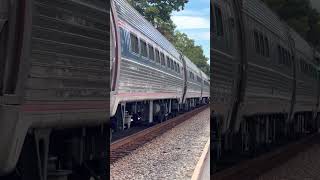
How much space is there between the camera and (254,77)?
323 centimetres

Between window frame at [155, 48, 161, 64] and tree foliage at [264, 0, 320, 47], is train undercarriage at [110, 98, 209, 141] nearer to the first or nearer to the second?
window frame at [155, 48, 161, 64]

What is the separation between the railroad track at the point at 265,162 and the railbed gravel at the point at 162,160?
1.12 m

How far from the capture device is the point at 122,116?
25.6 ft

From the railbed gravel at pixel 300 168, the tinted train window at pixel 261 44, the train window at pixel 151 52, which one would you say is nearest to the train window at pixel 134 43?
Result: the train window at pixel 151 52

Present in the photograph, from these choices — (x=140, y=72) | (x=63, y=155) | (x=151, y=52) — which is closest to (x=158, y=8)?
(x=63, y=155)

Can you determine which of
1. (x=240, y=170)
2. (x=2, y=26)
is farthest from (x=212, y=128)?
(x=2, y=26)

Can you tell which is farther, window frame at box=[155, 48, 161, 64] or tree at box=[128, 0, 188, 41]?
window frame at box=[155, 48, 161, 64]

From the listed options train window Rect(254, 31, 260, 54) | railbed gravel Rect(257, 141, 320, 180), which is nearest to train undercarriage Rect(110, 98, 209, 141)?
railbed gravel Rect(257, 141, 320, 180)

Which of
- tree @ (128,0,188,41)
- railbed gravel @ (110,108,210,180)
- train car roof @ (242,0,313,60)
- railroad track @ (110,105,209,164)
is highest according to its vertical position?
tree @ (128,0,188,41)

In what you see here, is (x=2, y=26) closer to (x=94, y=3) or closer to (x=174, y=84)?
(x=94, y=3)

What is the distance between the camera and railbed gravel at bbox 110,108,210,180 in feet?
20.1

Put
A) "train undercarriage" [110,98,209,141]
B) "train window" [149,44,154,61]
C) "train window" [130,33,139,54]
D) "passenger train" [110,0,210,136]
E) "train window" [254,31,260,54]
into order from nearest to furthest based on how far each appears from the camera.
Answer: "train window" [254,31,260,54]
"passenger train" [110,0,210,136]
"train window" [130,33,139,54]
"train undercarriage" [110,98,209,141]
"train window" [149,44,154,61]

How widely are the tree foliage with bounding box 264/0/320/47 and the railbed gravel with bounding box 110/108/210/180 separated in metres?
1.71

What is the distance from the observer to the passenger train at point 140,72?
20.0 ft
